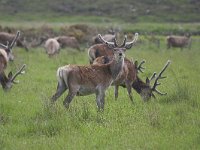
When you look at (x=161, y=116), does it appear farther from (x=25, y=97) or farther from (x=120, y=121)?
(x=25, y=97)

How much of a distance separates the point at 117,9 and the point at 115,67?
69.9 meters

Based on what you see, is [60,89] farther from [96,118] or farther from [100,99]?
[96,118]

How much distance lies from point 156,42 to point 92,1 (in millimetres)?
47534

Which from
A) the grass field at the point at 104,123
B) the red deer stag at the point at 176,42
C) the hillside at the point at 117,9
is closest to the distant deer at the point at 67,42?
the red deer stag at the point at 176,42

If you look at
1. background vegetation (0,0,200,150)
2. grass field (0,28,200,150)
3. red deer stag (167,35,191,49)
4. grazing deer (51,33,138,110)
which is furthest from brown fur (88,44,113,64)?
red deer stag (167,35,191,49)

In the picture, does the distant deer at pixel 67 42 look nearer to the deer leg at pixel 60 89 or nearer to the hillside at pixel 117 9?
the deer leg at pixel 60 89

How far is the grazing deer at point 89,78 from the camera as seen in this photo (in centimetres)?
1080

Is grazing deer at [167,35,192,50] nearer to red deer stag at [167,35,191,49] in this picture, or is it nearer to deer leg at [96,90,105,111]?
red deer stag at [167,35,191,49]

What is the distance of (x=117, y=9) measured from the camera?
8112 centimetres

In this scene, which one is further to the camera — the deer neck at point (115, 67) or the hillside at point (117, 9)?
the hillside at point (117, 9)

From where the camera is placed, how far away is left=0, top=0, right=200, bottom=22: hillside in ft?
248

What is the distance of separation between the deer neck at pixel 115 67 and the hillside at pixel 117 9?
61135 mm

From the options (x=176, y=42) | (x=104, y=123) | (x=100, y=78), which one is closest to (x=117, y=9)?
(x=176, y=42)

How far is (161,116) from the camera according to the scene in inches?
405
